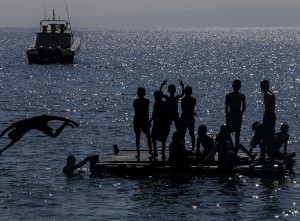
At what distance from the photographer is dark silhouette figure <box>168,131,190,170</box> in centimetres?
2503

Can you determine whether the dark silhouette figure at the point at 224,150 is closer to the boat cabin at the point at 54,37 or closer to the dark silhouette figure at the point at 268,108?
the dark silhouette figure at the point at 268,108

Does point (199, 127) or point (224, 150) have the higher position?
point (199, 127)

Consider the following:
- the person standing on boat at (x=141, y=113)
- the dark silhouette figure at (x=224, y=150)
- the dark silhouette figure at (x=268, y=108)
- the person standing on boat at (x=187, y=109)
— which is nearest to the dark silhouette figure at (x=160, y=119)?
the person standing on boat at (x=141, y=113)

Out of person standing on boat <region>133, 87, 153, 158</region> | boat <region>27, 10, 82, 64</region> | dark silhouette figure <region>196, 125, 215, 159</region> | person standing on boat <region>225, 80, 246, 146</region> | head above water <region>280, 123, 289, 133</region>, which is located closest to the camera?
dark silhouette figure <region>196, 125, 215, 159</region>

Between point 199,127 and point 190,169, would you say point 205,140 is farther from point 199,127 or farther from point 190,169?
point 190,169

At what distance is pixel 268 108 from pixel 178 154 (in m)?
2.67

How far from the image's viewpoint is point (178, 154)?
25.2 m

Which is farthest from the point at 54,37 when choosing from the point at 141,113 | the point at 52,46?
the point at 141,113

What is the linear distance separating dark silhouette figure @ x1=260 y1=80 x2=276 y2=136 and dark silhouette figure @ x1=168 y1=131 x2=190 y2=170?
2325mm

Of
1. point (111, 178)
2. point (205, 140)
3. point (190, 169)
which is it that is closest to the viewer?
point (190, 169)

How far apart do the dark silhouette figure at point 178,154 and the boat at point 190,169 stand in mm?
113

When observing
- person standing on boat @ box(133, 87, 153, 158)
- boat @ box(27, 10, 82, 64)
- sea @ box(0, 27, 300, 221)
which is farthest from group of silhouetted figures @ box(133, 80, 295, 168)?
boat @ box(27, 10, 82, 64)

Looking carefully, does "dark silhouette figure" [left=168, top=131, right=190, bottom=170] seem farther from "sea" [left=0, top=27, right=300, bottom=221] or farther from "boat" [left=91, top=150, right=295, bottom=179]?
"sea" [left=0, top=27, right=300, bottom=221]

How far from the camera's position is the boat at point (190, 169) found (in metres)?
25.5
